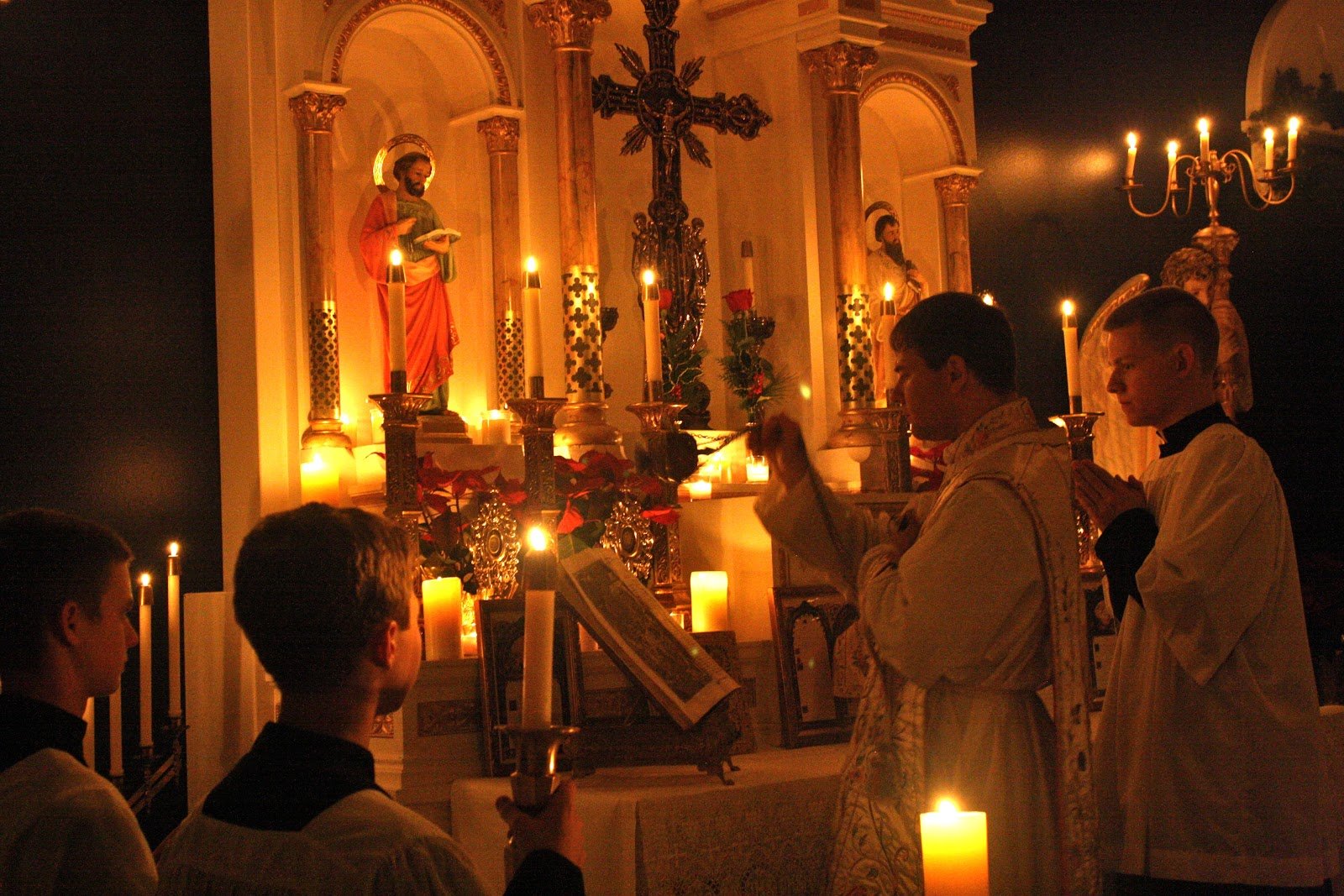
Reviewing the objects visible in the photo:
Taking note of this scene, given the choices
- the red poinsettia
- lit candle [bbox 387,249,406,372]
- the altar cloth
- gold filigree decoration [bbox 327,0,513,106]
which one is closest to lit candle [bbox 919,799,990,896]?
the altar cloth

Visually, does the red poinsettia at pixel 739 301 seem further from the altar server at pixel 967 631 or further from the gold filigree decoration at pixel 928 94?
the altar server at pixel 967 631

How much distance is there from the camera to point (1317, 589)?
6.91 metres

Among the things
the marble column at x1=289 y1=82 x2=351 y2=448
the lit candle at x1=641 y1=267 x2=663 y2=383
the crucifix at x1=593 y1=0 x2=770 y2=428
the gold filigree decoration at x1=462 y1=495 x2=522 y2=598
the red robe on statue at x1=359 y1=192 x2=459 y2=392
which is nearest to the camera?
the gold filigree decoration at x1=462 y1=495 x2=522 y2=598

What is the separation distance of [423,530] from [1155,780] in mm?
2086

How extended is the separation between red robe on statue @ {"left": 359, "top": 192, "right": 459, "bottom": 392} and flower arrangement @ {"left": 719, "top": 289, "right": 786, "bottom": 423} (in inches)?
53.0

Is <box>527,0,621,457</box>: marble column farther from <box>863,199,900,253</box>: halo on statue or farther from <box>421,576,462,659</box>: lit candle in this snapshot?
<box>421,576,462,659</box>: lit candle

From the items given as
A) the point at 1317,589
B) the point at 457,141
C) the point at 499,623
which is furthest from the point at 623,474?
the point at 1317,589

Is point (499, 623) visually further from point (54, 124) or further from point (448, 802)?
point (54, 124)

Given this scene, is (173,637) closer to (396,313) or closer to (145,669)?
(145,669)

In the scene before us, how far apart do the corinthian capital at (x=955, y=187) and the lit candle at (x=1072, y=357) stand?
12.1ft

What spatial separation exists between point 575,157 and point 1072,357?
267cm

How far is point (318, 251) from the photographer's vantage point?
582 centimetres

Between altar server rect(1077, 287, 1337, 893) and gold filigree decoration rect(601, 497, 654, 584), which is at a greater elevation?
gold filigree decoration rect(601, 497, 654, 584)

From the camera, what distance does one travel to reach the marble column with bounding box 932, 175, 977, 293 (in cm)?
788
